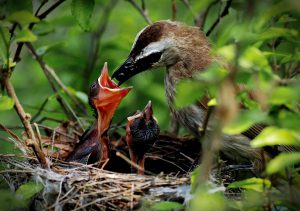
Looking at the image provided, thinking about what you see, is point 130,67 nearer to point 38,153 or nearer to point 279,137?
point 38,153

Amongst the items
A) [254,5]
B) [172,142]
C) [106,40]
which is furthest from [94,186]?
[106,40]

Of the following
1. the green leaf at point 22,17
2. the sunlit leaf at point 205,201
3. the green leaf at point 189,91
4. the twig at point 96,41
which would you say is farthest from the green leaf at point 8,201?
the twig at point 96,41

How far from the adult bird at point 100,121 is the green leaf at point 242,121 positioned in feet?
9.02

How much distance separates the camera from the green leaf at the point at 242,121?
2.68 meters

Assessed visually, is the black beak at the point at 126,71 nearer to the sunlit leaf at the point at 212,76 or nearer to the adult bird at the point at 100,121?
the adult bird at the point at 100,121

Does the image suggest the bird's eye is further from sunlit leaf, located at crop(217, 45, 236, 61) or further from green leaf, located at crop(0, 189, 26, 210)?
sunlit leaf, located at crop(217, 45, 236, 61)

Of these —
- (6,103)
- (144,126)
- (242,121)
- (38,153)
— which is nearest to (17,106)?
(6,103)

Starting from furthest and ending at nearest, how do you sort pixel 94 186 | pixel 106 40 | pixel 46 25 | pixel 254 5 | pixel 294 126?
pixel 106 40, pixel 46 25, pixel 94 186, pixel 294 126, pixel 254 5

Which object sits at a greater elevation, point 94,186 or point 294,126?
point 294,126

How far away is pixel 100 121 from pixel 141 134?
450mm

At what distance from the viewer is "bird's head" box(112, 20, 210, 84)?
531 cm

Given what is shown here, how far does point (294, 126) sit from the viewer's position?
9.15ft

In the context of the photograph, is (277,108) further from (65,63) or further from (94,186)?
(65,63)

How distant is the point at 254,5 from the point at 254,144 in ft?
1.91
